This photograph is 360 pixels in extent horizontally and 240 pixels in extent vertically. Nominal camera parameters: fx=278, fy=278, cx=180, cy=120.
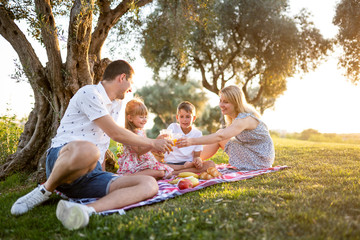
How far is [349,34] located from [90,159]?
450 inches

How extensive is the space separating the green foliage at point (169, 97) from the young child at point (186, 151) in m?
25.5

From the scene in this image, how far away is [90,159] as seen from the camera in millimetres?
2893

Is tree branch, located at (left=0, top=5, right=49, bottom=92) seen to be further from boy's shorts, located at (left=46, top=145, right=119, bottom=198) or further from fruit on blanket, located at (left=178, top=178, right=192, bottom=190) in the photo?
fruit on blanket, located at (left=178, top=178, right=192, bottom=190)

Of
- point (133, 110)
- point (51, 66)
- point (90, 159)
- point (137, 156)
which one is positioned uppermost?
point (51, 66)

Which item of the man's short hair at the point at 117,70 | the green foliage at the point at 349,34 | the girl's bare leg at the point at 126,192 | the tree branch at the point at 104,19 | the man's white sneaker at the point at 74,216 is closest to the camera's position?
the man's white sneaker at the point at 74,216

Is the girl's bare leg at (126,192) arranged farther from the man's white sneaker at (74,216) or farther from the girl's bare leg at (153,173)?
the girl's bare leg at (153,173)

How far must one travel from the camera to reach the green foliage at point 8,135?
6.23m

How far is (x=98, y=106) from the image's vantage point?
332cm

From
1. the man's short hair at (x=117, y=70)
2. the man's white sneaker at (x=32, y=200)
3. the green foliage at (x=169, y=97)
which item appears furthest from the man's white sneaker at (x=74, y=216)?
the green foliage at (x=169, y=97)

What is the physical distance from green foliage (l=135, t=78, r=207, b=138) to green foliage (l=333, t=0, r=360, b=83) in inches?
818

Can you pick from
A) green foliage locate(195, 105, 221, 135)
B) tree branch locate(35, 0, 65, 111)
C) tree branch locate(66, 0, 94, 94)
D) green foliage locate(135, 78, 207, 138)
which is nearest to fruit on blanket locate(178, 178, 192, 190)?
tree branch locate(66, 0, 94, 94)

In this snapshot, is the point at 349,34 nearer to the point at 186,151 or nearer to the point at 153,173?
the point at 186,151

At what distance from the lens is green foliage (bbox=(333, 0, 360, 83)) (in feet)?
33.3

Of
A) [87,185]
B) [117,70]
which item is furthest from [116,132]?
[117,70]
